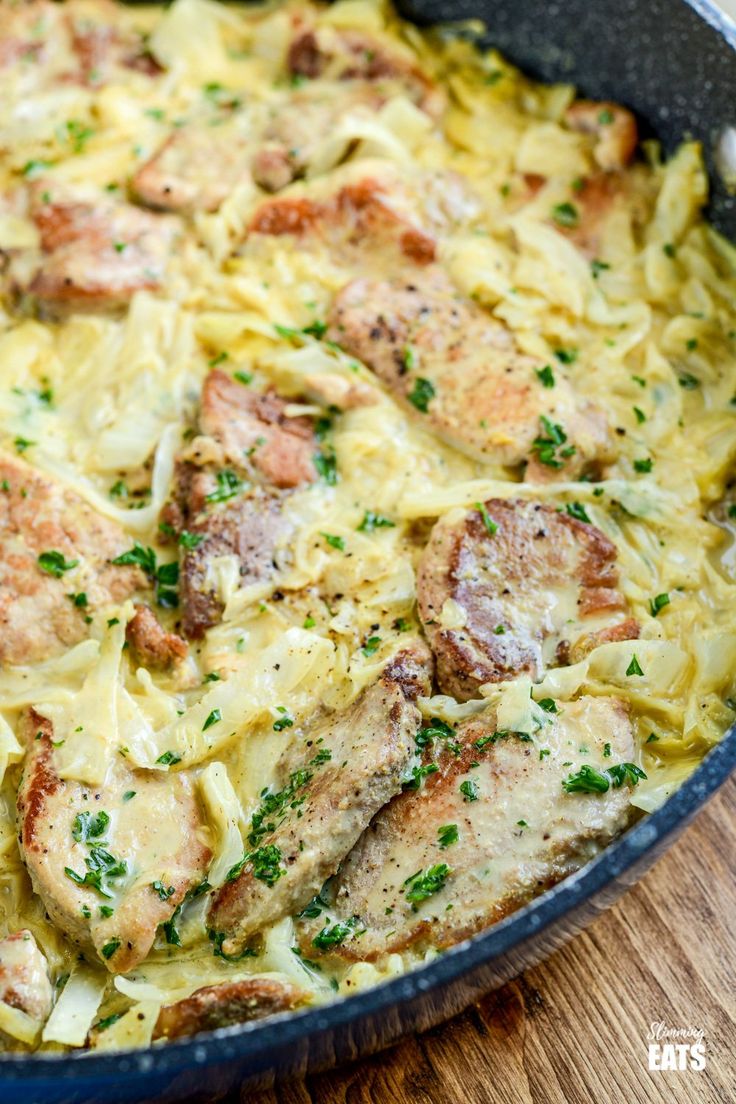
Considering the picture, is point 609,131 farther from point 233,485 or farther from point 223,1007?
point 223,1007

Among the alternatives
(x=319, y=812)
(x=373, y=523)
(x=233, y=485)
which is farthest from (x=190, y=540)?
(x=319, y=812)

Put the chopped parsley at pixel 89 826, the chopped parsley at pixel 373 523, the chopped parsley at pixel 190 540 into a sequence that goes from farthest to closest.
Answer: the chopped parsley at pixel 373 523 < the chopped parsley at pixel 190 540 < the chopped parsley at pixel 89 826

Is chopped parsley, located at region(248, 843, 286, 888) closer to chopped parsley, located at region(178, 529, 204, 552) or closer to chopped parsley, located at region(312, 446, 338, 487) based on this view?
chopped parsley, located at region(178, 529, 204, 552)

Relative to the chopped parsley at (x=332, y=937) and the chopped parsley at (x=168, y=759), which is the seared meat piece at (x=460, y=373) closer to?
the chopped parsley at (x=168, y=759)

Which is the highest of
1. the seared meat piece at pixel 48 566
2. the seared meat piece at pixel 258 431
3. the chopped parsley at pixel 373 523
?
the chopped parsley at pixel 373 523

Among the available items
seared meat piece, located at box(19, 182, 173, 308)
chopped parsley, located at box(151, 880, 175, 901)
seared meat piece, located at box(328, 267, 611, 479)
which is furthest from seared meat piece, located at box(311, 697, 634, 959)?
seared meat piece, located at box(19, 182, 173, 308)

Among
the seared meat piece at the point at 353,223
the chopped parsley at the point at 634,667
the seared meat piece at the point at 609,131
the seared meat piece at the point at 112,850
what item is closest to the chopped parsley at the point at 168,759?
the seared meat piece at the point at 112,850

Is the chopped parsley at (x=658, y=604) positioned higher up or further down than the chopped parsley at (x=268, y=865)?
higher up
